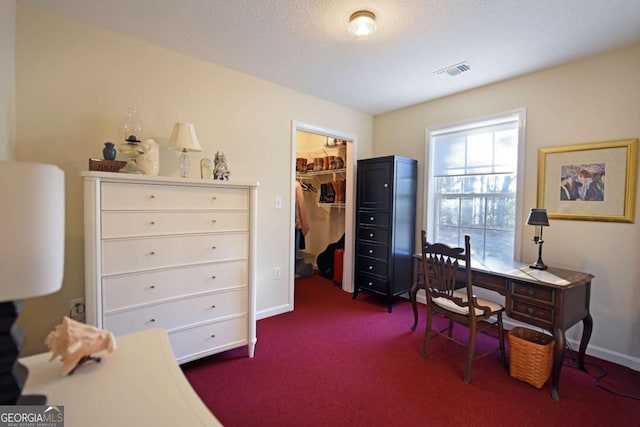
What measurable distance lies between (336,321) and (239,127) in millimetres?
2188

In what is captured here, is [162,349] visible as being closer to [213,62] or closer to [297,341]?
[297,341]

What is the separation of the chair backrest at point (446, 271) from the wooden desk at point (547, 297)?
21cm

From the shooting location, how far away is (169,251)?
6.31 ft

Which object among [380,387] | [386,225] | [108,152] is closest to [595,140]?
[386,225]

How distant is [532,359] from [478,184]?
1783 millimetres

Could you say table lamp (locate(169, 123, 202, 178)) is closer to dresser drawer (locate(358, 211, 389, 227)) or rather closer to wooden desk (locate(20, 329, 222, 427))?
wooden desk (locate(20, 329, 222, 427))

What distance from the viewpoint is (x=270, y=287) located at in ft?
10.2

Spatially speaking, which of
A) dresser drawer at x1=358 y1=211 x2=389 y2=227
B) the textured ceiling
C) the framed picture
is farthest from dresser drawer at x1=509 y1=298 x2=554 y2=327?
the textured ceiling

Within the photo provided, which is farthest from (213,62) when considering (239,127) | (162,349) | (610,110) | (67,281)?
(610,110)

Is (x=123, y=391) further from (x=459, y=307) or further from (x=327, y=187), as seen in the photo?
(x=327, y=187)

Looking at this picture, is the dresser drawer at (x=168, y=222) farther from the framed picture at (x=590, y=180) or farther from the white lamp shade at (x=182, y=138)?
the framed picture at (x=590, y=180)

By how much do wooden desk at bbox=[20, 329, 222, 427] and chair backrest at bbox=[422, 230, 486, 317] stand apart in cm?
189

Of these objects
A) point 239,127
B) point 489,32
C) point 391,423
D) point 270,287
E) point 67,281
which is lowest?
point 391,423

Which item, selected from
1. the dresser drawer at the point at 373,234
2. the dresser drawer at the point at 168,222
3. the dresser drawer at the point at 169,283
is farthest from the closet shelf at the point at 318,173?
the dresser drawer at the point at 169,283
